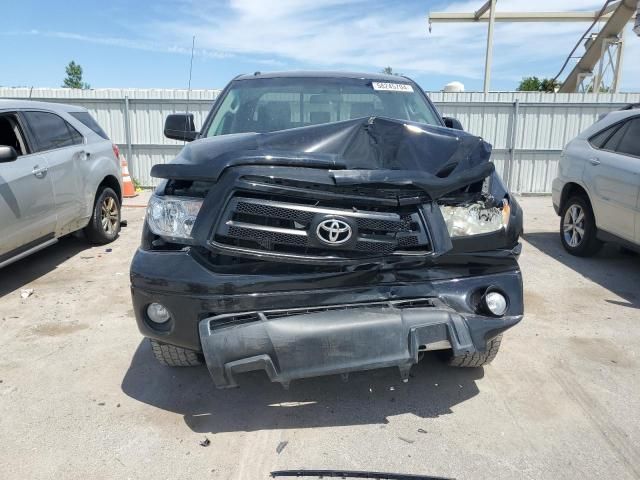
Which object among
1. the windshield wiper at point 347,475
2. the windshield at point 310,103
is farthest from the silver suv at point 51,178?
the windshield wiper at point 347,475

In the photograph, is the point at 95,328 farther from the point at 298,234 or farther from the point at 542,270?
the point at 542,270

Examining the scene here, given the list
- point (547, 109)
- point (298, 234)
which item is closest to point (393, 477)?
point (298, 234)

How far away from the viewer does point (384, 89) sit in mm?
3887

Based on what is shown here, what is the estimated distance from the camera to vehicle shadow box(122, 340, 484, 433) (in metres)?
2.73

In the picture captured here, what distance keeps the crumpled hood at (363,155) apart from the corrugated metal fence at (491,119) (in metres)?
10.1

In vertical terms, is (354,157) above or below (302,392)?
above

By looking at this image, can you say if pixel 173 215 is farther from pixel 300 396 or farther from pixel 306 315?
pixel 300 396

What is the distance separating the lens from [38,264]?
18.8ft

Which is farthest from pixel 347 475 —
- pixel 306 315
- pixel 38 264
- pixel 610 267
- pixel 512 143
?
pixel 512 143

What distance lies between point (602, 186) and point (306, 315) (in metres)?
4.43

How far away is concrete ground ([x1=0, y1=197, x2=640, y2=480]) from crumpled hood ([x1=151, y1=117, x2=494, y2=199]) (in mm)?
1264

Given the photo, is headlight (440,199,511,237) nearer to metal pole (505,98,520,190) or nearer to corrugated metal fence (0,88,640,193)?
metal pole (505,98,520,190)

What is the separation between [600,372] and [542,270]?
249 centimetres

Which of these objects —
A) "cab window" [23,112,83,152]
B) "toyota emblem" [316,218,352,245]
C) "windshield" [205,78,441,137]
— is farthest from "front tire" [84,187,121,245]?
"toyota emblem" [316,218,352,245]
